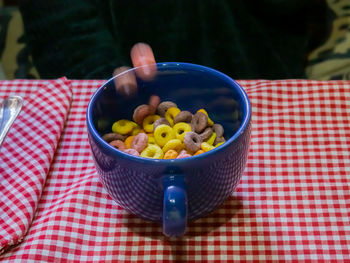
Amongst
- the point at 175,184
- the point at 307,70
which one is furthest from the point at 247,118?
the point at 307,70

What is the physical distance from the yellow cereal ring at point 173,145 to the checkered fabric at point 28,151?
168mm

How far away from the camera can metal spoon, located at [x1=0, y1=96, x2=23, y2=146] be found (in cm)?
54

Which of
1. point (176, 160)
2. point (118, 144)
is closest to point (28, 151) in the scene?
point (118, 144)

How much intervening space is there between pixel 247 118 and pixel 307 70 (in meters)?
0.77

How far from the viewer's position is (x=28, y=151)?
1.82 feet

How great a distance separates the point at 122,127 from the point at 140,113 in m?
0.03

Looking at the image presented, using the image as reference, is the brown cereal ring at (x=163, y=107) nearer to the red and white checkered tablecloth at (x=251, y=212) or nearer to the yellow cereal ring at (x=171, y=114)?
the yellow cereal ring at (x=171, y=114)

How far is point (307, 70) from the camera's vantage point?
1126 millimetres

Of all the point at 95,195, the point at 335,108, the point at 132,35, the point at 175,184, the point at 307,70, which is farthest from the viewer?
the point at 307,70

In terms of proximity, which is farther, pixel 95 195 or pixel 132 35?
pixel 132 35

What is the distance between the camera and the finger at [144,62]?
1.64 ft

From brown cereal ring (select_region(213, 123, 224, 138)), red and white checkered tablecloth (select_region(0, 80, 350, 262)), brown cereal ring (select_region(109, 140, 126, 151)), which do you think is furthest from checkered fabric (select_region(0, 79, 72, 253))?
brown cereal ring (select_region(213, 123, 224, 138))

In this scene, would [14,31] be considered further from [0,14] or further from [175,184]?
[175,184]

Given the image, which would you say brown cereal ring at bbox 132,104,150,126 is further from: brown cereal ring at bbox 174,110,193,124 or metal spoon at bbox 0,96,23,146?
metal spoon at bbox 0,96,23,146
